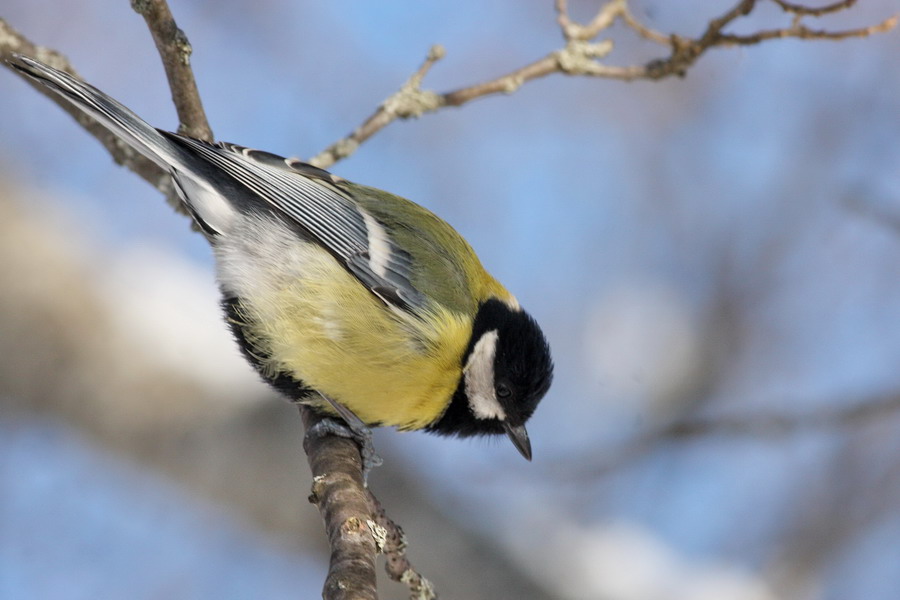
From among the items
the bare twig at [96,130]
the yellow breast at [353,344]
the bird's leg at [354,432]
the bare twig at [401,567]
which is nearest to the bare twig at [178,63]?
the bare twig at [96,130]

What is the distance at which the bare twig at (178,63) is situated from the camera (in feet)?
6.89

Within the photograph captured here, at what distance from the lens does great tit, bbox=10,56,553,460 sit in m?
2.47

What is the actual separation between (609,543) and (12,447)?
280 cm

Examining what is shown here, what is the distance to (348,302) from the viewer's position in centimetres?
254

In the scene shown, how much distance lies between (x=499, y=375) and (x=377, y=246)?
21.7 inches

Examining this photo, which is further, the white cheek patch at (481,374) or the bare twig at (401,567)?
the white cheek patch at (481,374)

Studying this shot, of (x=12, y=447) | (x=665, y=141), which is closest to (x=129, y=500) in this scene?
(x=12, y=447)

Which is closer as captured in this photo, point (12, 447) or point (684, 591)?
point (684, 591)

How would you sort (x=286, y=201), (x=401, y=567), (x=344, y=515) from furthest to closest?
1. (x=286, y=201)
2. (x=401, y=567)
3. (x=344, y=515)

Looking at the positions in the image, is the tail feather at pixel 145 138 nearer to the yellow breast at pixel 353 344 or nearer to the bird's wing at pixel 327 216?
the bird's wing at pixel 327 216

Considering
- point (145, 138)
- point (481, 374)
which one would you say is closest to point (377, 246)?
point (481, 374)

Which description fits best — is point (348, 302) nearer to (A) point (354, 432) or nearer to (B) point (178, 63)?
(A) point (354, 432)

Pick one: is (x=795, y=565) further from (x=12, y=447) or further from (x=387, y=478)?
(x=12, y=447)

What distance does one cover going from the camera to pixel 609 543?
157 inches
